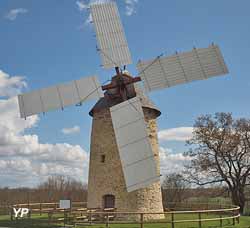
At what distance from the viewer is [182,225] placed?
1647 centimetres

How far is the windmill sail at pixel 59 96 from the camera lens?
1684 cm

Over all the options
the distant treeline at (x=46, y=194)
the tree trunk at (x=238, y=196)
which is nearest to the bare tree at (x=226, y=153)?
the tree trunk at (x=238, y=196)

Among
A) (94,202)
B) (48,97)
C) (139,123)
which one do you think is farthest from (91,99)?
(94,202)

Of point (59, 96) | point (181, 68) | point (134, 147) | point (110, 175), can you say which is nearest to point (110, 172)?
point (110, 175)

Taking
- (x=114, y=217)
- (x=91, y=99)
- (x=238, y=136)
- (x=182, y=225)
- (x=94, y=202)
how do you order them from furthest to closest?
(x=238, y=136) → (x=94, y=202) → (x=114, y=217) → (x=91, y=99) → (x=182, y=225)

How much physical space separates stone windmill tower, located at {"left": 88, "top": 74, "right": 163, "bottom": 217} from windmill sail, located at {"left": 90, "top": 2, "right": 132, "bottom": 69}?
231cm

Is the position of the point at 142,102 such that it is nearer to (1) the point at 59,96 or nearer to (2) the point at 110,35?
(2) the point at 110,35

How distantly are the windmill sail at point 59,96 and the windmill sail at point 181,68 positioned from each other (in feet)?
7.66

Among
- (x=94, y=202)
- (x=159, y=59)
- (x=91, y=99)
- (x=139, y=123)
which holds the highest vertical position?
(x=159, y=59)

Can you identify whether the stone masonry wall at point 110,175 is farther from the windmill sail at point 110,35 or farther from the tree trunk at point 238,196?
the tree trunk at point 238,196

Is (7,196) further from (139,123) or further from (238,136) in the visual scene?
(139,123)

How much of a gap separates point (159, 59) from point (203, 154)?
581 inches

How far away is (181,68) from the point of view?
16.7 metres

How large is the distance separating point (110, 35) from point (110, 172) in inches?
252
